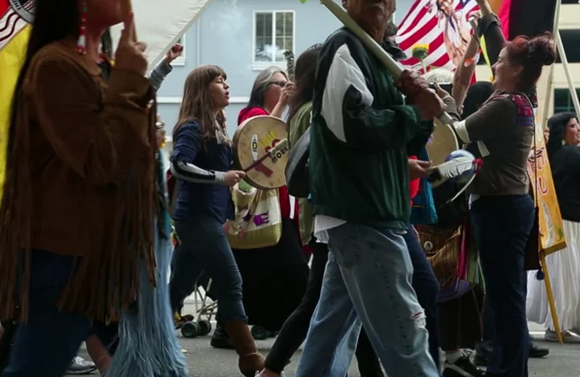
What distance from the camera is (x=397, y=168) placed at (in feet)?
13.9

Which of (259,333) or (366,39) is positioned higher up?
(366,39)

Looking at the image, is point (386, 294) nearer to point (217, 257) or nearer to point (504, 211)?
point (504, 211)

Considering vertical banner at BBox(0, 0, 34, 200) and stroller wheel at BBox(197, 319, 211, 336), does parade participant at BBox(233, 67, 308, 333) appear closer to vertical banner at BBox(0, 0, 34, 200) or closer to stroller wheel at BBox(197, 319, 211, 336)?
stroller wheel at BBox(197, 319, 211, 336)

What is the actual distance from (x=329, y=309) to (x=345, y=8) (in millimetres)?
1197

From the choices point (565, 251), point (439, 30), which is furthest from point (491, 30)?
point (565, 251)

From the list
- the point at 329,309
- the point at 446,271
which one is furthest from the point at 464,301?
the point at 329,309

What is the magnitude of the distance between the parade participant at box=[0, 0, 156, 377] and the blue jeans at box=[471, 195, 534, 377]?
9.94ft

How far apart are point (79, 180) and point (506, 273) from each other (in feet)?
10.5

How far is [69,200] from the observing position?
297 cm

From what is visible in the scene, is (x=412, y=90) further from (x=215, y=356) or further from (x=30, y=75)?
(x=215, y=356)

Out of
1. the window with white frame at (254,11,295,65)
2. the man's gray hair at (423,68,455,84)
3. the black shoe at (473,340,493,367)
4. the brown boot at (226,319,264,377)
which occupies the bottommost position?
the black shoe at (473,340,493,367)

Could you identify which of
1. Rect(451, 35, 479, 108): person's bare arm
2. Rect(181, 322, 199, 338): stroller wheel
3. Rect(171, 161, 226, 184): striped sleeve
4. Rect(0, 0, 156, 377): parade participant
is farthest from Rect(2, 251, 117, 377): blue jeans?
Rect(181, 322, 199, 338): stroller wheel

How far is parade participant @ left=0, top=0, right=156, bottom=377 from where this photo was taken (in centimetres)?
291

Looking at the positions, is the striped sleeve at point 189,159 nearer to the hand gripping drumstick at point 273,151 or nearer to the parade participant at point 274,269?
the hand gripping drumstick at point 273,151
